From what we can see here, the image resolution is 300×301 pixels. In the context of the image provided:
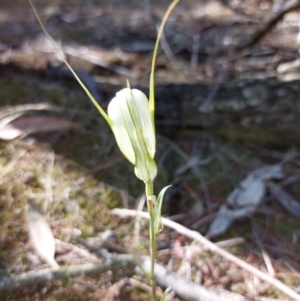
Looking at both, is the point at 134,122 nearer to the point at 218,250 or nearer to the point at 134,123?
the point at 134,123

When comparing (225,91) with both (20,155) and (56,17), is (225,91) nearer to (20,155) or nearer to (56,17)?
(20,155)

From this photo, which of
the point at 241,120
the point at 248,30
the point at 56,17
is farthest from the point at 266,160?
the point at 56,17

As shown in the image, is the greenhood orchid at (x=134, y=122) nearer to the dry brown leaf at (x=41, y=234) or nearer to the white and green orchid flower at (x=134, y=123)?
the white and green orchid flower at (x=134, y=123)

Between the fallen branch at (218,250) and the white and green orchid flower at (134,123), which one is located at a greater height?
the white and green orchid flower at (134,123)

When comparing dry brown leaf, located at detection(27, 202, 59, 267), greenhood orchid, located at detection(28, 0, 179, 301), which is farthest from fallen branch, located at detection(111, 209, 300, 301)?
greenhood orchid, located at detection(28, 0, 179, 301)

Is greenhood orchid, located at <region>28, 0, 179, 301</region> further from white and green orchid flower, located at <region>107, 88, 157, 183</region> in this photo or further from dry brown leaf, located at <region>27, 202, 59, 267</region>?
dry brown leaf, located at <region>27, 202, 59, 267</region>

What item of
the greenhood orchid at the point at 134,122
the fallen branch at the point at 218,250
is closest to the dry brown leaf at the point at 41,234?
the fallen branch at the point at 218,250

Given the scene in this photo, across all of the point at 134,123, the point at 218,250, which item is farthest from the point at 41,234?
the point at 134,123
